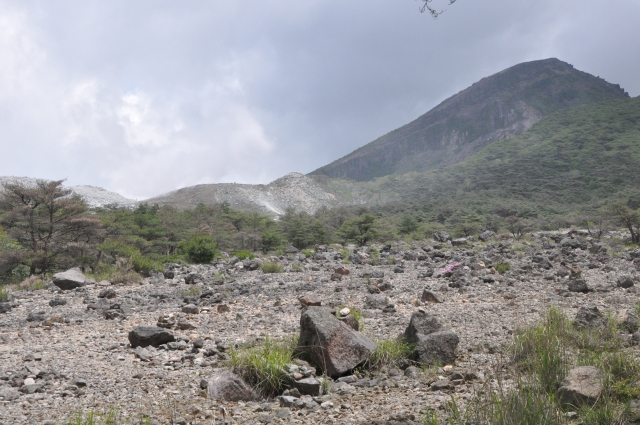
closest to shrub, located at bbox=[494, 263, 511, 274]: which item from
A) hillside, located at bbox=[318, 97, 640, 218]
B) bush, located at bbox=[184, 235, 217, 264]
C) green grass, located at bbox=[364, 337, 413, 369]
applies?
green grass, located at bbox=[364, 337, 413, 369]

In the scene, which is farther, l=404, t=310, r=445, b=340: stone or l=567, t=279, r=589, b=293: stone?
l=567, t=279, r=589, b=293: stone

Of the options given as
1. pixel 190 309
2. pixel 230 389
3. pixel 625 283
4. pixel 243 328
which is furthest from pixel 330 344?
pixel 625 283

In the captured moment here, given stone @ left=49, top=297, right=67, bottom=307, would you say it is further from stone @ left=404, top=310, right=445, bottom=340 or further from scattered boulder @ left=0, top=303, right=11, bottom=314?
stone @ left=404, top=310, right=445, bottom=340

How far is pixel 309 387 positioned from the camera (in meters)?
4.20

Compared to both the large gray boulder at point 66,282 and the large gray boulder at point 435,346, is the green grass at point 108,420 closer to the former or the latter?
the large gray boulder at point 435,346

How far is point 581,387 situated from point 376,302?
5330 millimetres

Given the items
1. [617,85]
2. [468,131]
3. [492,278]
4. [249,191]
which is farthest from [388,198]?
[617,85]

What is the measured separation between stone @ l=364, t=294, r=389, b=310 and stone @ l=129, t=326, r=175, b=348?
3.88m

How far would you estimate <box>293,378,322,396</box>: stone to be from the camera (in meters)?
4.19

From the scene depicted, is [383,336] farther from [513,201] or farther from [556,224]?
[513,201]

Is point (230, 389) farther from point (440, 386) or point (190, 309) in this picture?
point (190, 309)

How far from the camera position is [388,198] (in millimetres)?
99938

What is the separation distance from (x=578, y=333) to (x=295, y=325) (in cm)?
401

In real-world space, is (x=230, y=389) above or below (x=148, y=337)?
below
